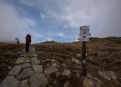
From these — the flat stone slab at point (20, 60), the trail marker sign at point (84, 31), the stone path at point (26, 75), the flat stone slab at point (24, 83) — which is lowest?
the flat stone slab at point (24, 83)

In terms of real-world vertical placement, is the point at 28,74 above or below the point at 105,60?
below

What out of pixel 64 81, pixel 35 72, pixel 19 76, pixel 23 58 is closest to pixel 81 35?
pixel 64 81

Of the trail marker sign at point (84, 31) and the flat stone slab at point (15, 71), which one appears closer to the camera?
the trail marker sign at point (84, 31)

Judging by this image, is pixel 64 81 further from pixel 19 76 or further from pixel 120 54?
pixel 120 54

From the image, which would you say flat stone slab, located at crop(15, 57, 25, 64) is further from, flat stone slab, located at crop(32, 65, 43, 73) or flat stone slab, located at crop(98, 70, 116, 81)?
flat stone slab, located at crop(98, 70, 116, 81)

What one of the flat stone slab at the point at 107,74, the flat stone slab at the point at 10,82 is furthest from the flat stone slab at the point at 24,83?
the flat stone slab at the point at 107,74

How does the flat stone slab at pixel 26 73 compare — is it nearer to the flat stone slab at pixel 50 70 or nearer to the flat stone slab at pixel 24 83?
the flat stone slab at pixel 24 83

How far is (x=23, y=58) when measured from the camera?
43.2 ft

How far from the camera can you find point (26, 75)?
9.95 m

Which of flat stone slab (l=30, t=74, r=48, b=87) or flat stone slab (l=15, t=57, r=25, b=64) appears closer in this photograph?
flat stone slab (l=30, t=74, r=48, b=87)

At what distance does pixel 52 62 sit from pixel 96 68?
367cm

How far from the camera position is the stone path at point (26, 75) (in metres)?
8.96

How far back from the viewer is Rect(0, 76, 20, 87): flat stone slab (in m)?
8.86

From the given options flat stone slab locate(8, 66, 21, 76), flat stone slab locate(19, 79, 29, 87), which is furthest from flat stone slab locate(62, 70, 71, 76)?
flat stone slab locate(8, 66, 21, 76)
